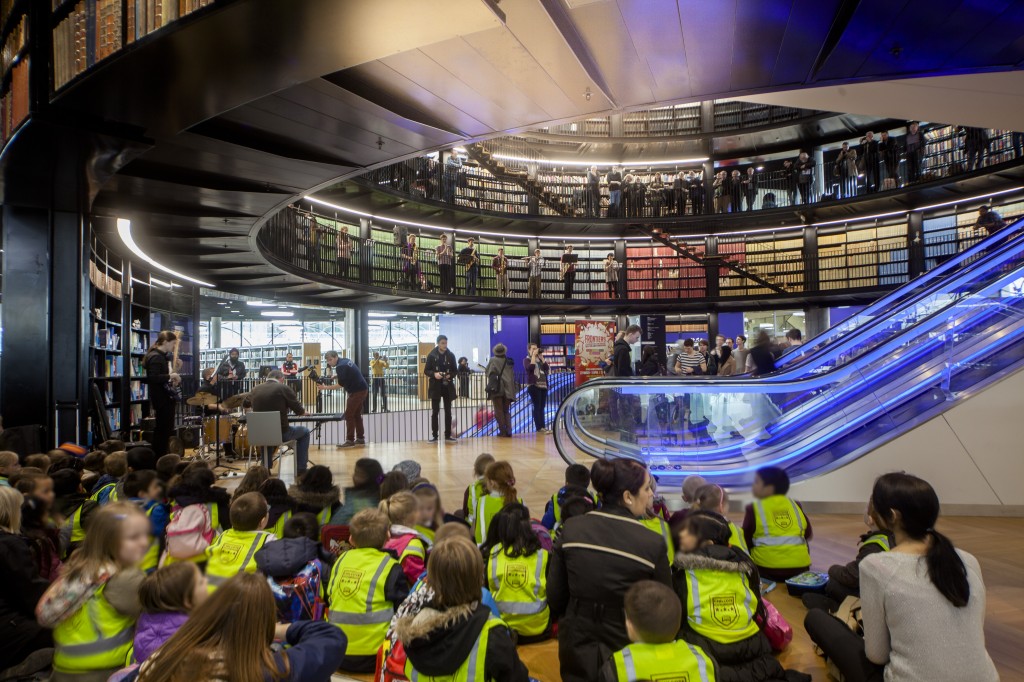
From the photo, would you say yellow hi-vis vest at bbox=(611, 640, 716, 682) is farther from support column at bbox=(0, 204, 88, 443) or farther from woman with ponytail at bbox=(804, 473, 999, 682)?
→ support column at bbox=(0, 204, 88, 443)

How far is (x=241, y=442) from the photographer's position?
27.5ft

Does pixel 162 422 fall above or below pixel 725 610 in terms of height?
above

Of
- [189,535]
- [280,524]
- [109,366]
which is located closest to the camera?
[189,535]

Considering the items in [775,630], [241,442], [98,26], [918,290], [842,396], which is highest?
[98,26]

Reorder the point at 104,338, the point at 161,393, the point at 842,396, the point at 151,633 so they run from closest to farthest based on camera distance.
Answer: the point at 151,633, the point at 842,396, the point at 161,393, the point at 104,338

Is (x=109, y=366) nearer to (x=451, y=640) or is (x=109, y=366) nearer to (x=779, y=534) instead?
(x=451, y=640)

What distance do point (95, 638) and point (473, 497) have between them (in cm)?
222

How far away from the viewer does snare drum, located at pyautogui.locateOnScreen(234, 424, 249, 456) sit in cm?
832

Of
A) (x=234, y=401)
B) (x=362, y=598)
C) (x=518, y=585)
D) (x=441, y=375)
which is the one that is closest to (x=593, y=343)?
(x=441, y=375)

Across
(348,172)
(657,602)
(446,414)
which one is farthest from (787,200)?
(657,602)

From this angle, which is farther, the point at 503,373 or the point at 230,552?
the point at 503,373

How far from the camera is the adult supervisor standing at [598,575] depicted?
87.4 inches

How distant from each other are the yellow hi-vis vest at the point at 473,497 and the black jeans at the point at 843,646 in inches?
72.3

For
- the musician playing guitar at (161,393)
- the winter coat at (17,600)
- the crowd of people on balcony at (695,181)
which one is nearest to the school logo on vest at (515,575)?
the winter coat at (17,600)
